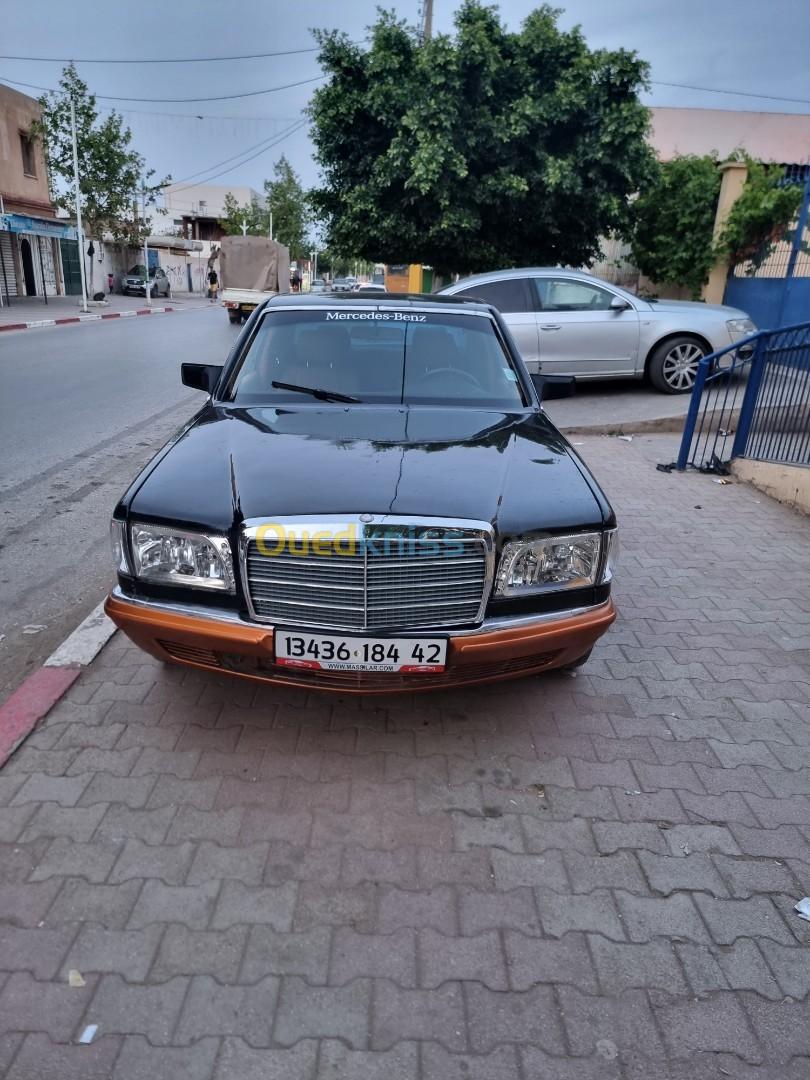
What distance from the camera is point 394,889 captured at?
2.33 metres

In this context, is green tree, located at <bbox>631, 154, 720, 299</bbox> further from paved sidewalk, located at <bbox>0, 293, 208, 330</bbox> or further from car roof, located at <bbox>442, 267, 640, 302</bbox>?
paved sidewalk, located at <bbox>0, 293, 208, 330</bbox>

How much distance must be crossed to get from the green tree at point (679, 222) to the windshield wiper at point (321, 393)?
11.4 m

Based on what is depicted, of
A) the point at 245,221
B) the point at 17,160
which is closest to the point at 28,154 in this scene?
the point at 17,160

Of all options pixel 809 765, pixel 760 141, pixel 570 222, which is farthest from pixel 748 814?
pixel 760 141

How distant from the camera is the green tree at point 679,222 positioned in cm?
1300

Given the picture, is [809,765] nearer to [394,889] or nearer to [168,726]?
[394,889]

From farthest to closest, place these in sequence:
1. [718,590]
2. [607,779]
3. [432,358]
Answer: [718,590]
[432,358]
[607,779]

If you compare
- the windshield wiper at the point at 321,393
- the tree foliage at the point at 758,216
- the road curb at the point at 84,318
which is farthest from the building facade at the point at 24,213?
the windshield wiper at the point at 321,393

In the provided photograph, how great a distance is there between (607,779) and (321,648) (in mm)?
1222

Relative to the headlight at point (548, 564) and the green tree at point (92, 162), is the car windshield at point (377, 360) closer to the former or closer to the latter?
the headlight at point (548, 564)

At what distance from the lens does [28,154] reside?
3138 centimetres

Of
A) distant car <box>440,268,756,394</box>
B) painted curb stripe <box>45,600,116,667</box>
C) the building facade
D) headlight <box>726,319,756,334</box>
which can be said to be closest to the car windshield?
painted curb stripe <box>45,600,116,667</box>

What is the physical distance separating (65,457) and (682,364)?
7.81 meters

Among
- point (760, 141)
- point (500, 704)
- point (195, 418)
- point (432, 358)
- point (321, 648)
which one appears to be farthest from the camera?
point (760, 141)
